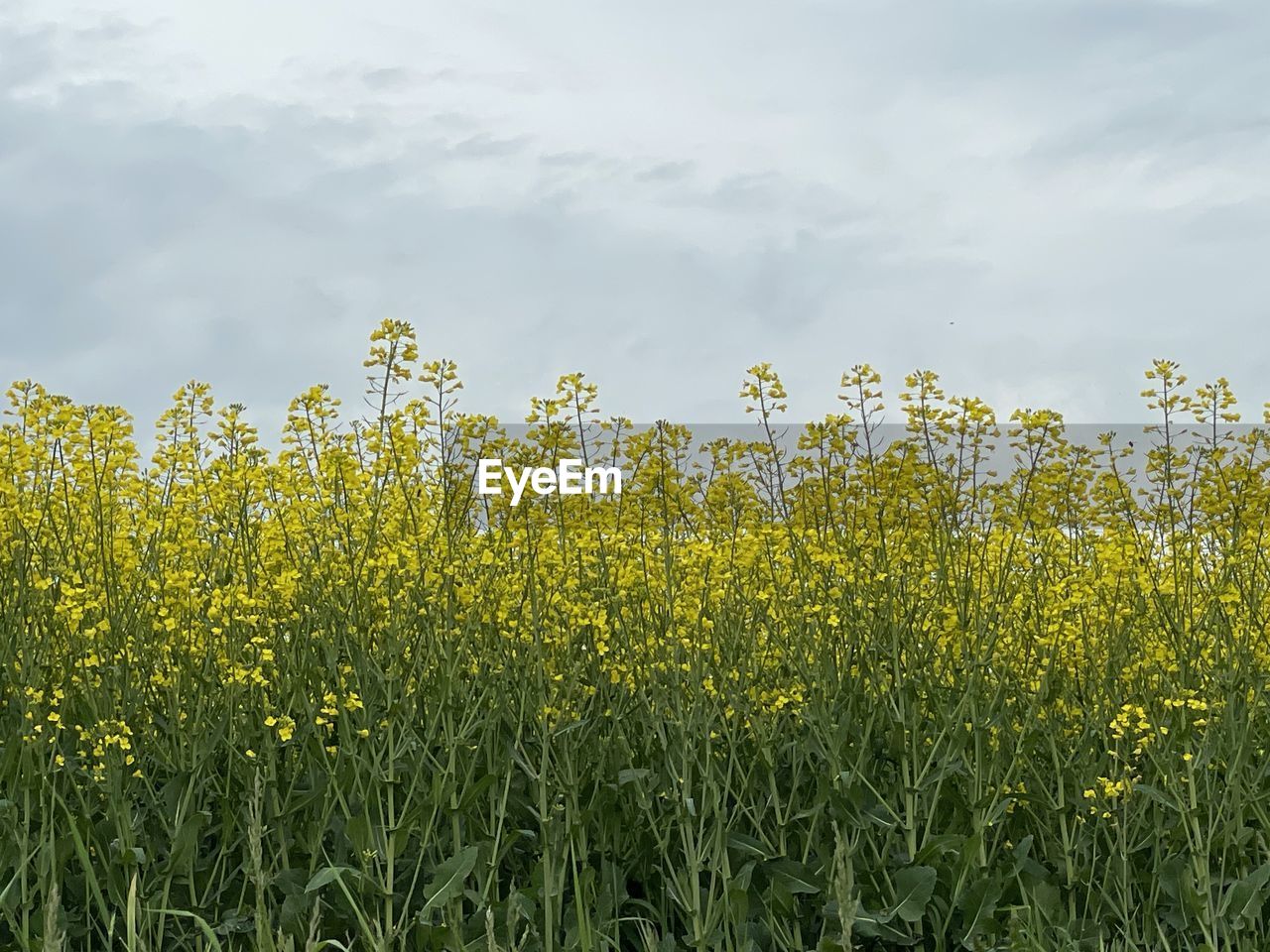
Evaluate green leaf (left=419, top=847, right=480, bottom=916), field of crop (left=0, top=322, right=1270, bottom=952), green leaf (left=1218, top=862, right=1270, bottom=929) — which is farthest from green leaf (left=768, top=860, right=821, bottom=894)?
green leaf (left=1218, top=862, right=1270, bottom=929)

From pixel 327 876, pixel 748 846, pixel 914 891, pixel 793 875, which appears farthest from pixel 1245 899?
pixel 327 876

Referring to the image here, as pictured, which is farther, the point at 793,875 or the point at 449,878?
the point at 793,875

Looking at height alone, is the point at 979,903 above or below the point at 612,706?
below

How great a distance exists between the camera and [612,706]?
13.5 ft

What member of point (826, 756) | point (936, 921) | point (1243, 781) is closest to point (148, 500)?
point (826, 756)

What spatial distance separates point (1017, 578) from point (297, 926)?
9.06 ft

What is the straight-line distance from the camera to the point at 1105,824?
412 centimetres

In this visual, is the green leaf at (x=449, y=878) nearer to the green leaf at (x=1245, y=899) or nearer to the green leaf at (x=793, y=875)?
the green leaf at (x=793, y=875)

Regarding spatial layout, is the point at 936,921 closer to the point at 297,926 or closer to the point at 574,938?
the point at 574,938

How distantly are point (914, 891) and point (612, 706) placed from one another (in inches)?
42.4

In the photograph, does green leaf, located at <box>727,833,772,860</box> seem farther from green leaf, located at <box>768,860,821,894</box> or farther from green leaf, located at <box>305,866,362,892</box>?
green leaf, located at <box>305,866,362,892</box>

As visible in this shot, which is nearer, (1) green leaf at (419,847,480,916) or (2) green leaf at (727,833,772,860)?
(1) green leaf at (419,847,480,916)

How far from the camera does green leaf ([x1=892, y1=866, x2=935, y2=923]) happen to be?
A: 3.61 meters

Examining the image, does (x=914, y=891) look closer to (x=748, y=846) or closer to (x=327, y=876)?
(x=748, y=846)
